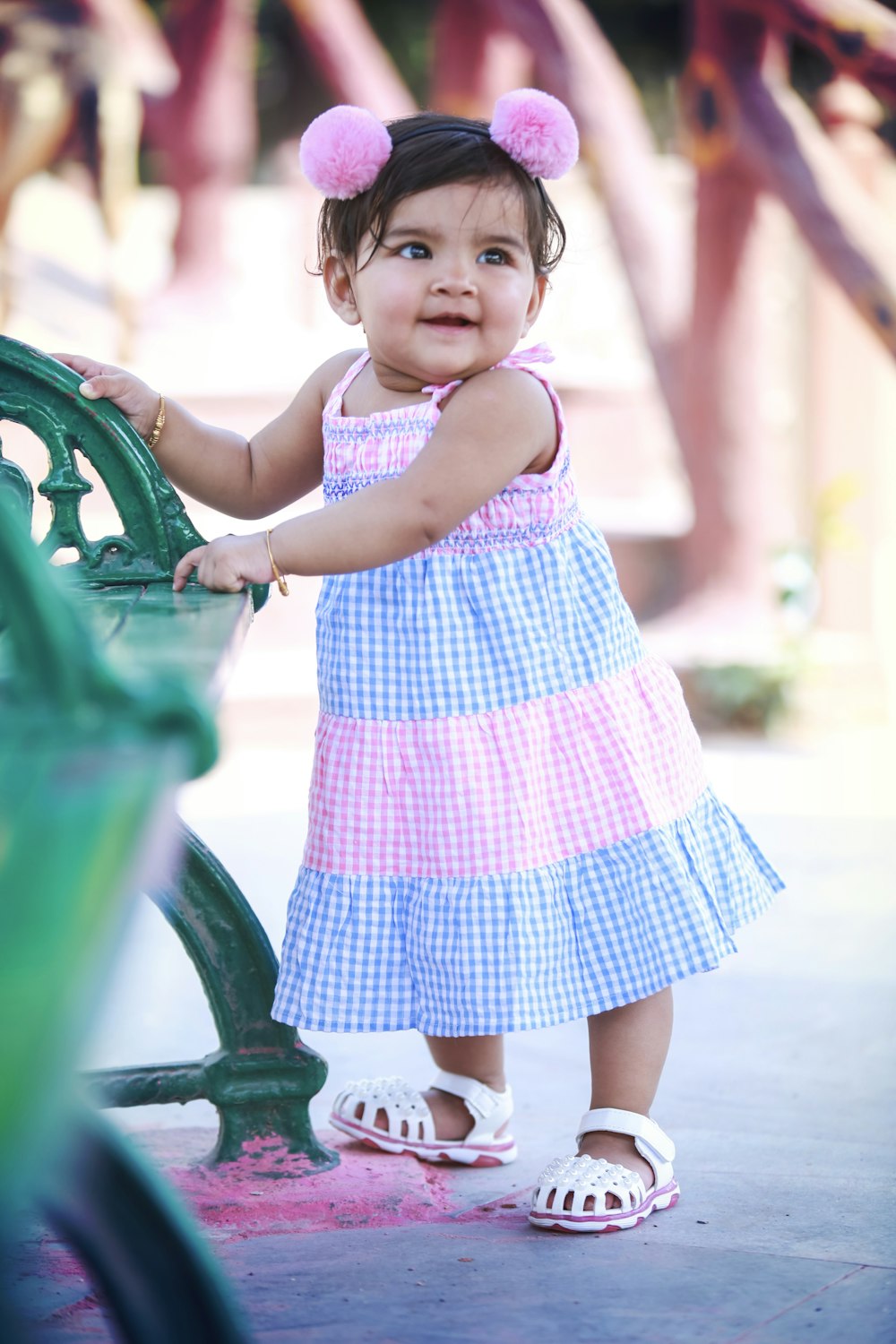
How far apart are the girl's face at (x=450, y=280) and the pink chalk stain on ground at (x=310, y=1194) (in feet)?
2.90

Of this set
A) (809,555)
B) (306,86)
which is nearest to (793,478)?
(809,555)

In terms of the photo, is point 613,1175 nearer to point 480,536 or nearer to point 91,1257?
point 480,536

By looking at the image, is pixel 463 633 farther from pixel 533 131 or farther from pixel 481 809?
pixel 533 131

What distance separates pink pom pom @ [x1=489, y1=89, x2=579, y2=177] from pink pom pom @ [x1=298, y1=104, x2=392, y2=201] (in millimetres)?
124

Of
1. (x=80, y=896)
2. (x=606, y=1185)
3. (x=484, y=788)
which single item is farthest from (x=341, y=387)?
(x=80, y=896)

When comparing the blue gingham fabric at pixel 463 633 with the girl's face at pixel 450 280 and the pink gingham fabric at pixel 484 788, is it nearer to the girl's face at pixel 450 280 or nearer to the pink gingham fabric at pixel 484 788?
the pink gingham fabric at pixel 484 788

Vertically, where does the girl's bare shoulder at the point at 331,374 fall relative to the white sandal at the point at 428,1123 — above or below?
above

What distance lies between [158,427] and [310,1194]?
2.86 feet

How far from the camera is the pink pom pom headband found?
1.75 metres

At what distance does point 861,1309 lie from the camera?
149cm

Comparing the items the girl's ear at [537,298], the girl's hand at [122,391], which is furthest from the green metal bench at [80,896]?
the girl's ear at [537,298]

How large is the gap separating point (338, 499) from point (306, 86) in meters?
8.38

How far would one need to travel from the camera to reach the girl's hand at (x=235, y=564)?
1.66 meters

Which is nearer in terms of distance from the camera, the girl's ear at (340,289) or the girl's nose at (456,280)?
the girl's nose at (456,280)
